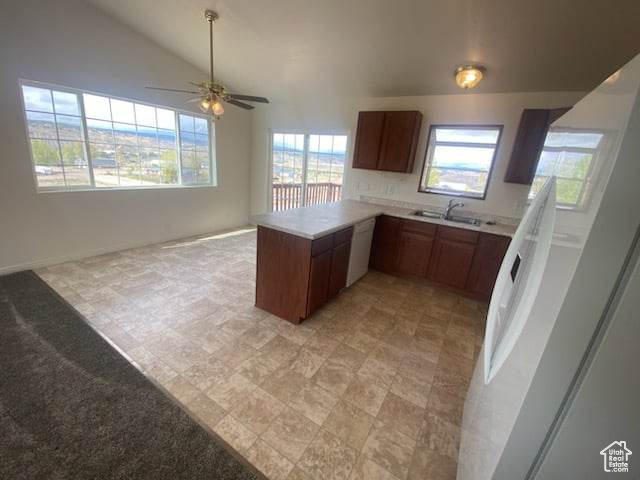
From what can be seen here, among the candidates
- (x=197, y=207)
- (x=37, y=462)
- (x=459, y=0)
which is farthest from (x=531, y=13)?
(x=197, y=207)

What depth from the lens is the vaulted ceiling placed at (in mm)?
1956

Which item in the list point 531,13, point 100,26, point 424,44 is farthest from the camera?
point 100,26

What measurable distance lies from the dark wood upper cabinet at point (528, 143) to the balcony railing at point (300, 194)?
244 cm

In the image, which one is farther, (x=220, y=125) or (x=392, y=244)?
(x=220, y=125)

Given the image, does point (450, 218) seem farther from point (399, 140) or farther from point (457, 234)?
point (399, 140)

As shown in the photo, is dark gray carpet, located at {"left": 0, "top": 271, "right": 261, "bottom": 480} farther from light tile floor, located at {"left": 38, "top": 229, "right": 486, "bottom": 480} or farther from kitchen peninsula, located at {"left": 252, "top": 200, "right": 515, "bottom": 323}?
kitchen peninsula, located at {"left": 252, "top": 200, "right": 515, "bottom": 323}

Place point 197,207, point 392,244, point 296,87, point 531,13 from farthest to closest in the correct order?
1. point 197,207
2. point 296,87
3. point 392,244
4. point 531,13

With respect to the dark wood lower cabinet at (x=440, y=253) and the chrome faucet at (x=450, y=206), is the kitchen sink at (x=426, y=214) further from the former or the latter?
the dark wood lower cabinet at (x=440, y=253)

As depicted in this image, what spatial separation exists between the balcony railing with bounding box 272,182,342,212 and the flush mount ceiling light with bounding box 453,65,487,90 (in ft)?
7.49

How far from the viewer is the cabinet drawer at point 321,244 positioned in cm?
218

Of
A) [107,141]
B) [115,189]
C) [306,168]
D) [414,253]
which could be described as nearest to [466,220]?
[414,253]

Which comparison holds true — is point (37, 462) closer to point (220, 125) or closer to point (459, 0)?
point (459, 0)

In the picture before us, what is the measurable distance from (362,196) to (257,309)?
98.4 inches

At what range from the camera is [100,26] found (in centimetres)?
308
